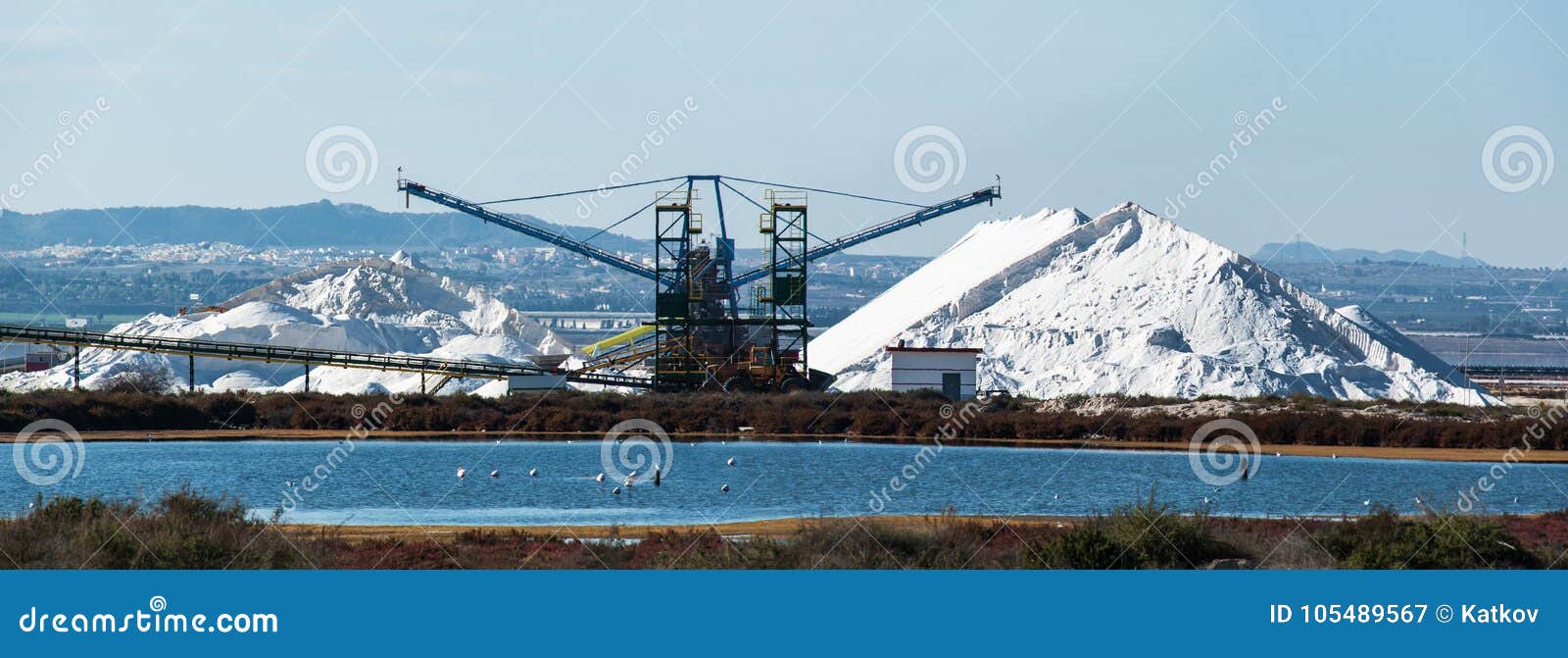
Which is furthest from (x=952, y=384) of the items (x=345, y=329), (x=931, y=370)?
(x=345, y=329)

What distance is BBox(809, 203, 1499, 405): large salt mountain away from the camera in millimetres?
62694

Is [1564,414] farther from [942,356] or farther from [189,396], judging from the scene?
[189,396]

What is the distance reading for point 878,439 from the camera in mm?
48031

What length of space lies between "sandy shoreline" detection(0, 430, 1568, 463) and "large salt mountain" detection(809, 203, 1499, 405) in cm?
1339

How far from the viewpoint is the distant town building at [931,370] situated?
186ft

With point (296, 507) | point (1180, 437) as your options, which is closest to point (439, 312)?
point (1180, 437)

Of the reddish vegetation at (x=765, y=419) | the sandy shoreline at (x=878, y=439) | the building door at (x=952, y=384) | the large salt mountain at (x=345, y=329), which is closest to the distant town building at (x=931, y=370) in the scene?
the building door at (x=952, y=384)

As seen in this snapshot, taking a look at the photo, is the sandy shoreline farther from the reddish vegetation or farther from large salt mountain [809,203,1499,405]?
large salt mountain [809,203,1499,405]

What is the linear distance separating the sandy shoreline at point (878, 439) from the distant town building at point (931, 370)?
8.08 metres

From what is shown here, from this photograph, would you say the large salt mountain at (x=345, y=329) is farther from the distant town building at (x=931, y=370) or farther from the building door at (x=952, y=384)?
the building door at (x=952, y=384)

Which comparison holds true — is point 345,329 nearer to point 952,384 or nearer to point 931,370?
point 931,370

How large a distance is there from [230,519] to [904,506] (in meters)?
12.1

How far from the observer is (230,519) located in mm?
18344

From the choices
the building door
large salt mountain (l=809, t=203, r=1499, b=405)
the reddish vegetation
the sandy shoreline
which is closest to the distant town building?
the building door
